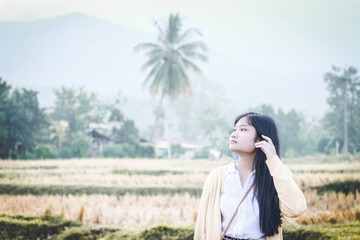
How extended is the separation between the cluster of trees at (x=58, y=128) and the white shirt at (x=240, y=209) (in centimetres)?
813

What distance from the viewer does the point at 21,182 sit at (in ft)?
22.3

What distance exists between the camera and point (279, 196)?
5.28ft

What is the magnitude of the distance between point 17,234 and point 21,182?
257 centimetres

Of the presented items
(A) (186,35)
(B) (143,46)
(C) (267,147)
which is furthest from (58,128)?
(C) (267,147)

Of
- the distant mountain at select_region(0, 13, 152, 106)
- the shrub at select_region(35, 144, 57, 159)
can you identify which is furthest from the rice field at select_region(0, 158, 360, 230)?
the distant mountain at select_region(0, 13, 152, 106)

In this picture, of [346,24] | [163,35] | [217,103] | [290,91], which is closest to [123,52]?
[217,103]

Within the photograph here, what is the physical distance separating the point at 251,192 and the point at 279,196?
6.4 inches

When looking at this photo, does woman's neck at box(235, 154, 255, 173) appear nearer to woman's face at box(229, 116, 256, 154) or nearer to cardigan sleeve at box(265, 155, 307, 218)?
woman's face at box(229, 116, 256, 154)

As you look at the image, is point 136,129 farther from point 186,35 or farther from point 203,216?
point 203,216

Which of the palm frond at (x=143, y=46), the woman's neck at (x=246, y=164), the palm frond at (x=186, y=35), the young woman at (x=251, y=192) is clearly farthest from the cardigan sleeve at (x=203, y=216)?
the palm frond at (x=186, y=35)

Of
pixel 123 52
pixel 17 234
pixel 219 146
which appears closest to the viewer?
pixel 17 234

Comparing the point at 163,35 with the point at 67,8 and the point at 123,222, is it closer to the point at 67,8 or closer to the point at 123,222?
the point at 67,8

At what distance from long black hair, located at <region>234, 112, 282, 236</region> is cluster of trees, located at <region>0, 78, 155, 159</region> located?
8.23 metres

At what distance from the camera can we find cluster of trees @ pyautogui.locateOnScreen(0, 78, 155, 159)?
30.1ft
